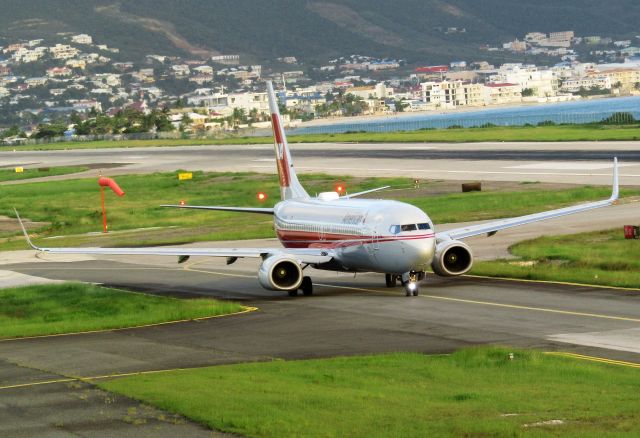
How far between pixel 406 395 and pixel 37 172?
142m

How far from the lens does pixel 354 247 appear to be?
52156mm

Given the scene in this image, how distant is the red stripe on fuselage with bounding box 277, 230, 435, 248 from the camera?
5028 cm

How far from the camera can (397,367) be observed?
34500 millimetres

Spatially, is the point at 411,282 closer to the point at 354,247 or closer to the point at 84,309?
the point at 354,247

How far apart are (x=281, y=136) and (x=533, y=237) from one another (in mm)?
14616

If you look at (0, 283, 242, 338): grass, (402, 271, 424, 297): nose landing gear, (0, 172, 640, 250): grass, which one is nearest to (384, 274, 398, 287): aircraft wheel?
(402, 271, 424, 297): nose landing gear

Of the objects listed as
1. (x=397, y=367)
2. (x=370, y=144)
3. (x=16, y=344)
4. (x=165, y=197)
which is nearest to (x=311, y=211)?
(x=16, y=344)

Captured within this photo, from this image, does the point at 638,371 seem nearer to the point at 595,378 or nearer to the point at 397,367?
the point at 595,378

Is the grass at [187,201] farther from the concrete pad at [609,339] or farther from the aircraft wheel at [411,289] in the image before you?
the concrete pad at [609,339]

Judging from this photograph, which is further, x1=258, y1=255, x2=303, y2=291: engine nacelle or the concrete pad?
x1=258, y1=255, x2=303, y2=291: engine nacelle

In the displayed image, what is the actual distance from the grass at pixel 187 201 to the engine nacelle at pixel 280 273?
27605mm

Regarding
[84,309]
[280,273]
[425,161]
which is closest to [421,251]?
[280,273]

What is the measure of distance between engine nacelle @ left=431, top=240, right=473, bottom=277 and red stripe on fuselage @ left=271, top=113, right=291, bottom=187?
12027 millimetres

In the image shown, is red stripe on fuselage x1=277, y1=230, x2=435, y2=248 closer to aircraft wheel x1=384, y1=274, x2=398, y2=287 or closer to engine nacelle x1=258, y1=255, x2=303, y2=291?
engine nacelle x1=258, y1=255, x2=303, y2=291
